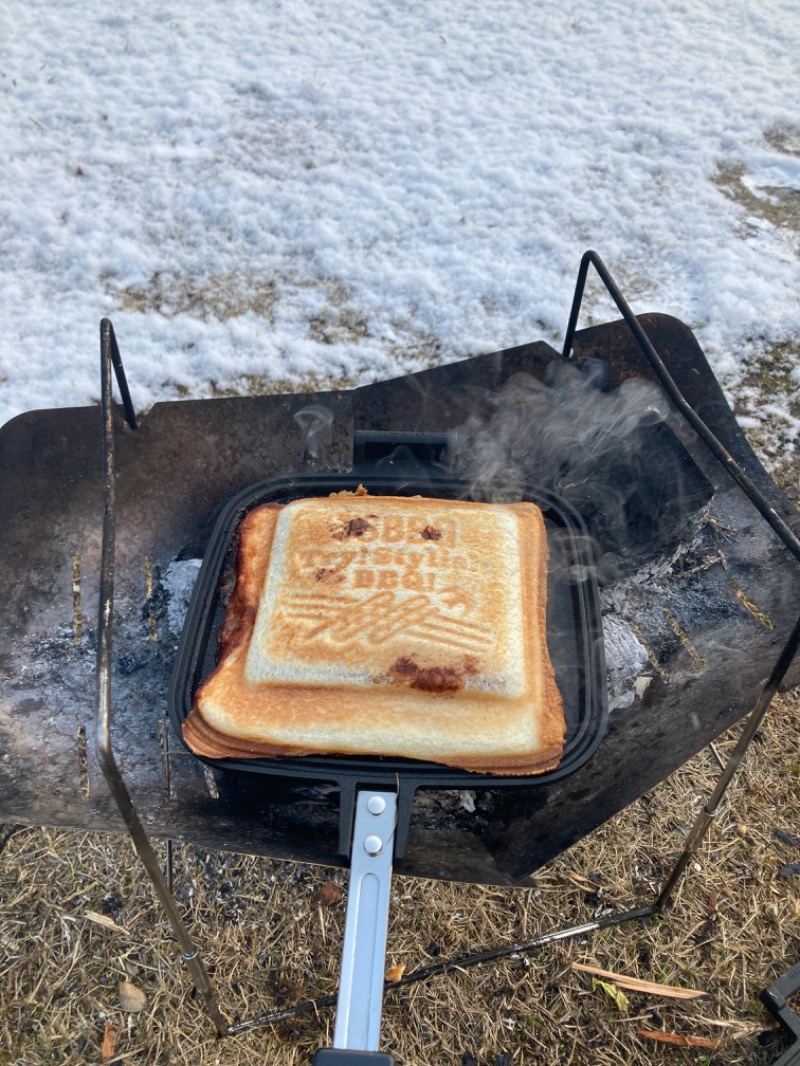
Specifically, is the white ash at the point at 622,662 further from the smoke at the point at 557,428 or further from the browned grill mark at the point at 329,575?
the browned grill mark at the point at 329,575

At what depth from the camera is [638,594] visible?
291 centimetres

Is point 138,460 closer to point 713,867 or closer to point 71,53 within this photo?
point 713,867

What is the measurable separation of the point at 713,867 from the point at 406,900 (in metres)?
1.14

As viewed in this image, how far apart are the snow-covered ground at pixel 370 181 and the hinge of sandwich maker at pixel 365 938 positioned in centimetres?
290

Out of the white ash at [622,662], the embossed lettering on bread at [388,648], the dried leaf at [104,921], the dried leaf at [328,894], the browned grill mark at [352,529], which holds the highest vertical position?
the browned grill mark at [352,529]

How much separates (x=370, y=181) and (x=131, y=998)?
5032 millimetres

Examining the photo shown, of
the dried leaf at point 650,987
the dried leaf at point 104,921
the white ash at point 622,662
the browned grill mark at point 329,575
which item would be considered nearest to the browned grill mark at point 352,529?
the browned grill mark at point 329,575

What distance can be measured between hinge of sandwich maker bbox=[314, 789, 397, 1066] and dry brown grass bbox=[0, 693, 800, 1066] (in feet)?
3.13

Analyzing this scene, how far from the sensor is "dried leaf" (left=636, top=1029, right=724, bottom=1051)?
2502 millimetres

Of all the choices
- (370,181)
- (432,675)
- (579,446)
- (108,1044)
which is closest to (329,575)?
(432,675)

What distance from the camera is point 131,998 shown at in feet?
8.40

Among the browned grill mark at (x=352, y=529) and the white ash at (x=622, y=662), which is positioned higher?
the browned grill mark at (x=352, y=529)

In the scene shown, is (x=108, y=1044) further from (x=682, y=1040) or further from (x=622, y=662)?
(x=622, y=662)

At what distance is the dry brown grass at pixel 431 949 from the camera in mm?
2508
